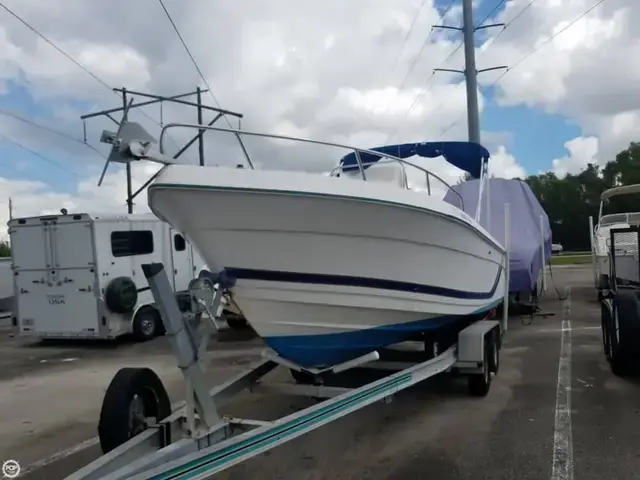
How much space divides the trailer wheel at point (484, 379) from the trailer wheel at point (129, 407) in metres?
3.08

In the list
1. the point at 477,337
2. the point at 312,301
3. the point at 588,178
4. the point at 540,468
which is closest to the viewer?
the point at 540,468

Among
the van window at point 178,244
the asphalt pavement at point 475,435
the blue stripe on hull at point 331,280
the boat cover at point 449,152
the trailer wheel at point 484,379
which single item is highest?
the boat cover at point 449,152

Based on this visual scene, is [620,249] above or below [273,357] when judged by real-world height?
above

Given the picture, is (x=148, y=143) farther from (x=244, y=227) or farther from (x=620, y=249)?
(x=620, y=249)

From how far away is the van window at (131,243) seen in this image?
11.2 meters

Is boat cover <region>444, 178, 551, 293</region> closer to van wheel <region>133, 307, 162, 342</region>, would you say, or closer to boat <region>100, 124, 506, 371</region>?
boat <region>100, 124, 506, 371</region>

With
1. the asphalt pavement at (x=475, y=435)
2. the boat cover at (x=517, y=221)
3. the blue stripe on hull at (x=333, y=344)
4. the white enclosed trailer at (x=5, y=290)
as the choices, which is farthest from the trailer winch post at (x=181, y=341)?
the white enclosed trailer at (x=5, y=290)

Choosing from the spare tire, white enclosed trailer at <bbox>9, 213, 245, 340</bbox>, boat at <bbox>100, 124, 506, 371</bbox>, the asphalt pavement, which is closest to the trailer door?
white enclosed trailer at <bbox>9, 213, 245, 340</bbox>

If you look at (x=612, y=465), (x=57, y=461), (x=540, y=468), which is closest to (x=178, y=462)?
(x=57, y=461)

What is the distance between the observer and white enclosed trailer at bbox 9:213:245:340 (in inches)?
422

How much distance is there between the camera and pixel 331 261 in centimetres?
462

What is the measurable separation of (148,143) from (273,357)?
6.85 ft

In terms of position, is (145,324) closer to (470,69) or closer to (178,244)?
(178,244)

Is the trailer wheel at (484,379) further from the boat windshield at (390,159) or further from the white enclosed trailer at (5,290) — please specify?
the white enclosed trailer at (5,290)
